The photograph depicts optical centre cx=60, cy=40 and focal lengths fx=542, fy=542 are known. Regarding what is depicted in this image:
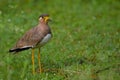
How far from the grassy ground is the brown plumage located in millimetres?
306

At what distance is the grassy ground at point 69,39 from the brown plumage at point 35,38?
31cm

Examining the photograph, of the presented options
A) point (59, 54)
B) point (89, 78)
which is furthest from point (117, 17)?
point (89, 78)

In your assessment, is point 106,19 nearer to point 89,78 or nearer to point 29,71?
point 29,71

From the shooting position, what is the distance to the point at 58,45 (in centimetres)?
1216

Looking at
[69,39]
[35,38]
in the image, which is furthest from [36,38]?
[69,39]

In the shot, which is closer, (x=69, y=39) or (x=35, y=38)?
(x=35, y=38)

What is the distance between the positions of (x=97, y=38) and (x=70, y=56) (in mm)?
1801

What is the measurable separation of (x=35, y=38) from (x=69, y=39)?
133 inches

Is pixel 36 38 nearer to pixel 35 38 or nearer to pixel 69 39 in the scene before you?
pixel 35 38

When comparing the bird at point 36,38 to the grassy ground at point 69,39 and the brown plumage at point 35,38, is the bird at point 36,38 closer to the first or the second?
the brown plumage at point 35,38

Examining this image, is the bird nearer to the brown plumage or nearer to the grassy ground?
the brown plumage

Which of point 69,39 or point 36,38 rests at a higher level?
point 69,39

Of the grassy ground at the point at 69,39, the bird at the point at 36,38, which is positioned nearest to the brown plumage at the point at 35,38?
the bird at the point at 36,38

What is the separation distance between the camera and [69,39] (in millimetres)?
12844
